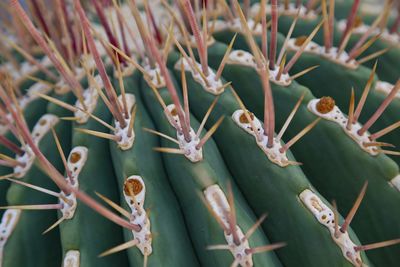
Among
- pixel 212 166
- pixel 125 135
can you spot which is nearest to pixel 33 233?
pixel 125 135

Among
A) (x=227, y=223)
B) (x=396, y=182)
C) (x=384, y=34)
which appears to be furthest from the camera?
(x=384, y=34)

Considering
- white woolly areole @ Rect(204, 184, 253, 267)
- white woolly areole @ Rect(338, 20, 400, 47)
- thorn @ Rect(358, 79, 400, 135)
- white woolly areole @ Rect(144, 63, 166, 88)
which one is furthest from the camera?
white woolly areole @ Rect(338, 20, 400, 47)

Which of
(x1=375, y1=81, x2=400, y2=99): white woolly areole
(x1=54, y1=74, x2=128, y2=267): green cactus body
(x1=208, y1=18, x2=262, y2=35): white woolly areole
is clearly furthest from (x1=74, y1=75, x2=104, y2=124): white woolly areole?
(x1=375, y1=81, x2=400, y2=99): white woolly areole

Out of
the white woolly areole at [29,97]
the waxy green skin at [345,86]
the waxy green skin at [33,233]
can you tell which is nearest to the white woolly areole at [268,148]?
the waxy green skin at [345,86]

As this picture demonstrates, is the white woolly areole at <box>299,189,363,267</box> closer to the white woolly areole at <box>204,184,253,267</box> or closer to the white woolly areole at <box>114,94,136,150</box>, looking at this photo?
the white woolly areole at <box>204,184,253,267</box>

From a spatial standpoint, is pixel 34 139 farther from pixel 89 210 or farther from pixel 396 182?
pixel 396 182

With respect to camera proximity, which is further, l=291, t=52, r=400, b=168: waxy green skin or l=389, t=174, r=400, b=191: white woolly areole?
l=291, t=52, r=400, b=168: waxy green skin
